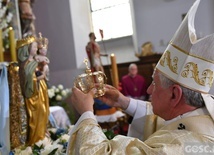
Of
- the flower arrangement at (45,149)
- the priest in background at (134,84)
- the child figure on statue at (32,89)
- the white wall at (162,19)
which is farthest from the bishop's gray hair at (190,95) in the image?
the white wall at (162,19)

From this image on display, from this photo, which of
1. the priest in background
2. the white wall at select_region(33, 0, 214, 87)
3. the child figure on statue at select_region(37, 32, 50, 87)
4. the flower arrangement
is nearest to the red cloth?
the priest in background

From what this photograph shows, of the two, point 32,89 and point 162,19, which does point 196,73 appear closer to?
point 32,89

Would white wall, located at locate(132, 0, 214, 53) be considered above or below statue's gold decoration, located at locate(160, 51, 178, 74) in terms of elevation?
above

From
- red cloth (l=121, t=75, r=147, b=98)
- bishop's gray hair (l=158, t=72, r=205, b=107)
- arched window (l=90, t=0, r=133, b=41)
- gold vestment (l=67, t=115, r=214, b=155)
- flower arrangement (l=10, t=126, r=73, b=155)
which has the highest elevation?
arched window (l=90, t=0, r=133, b=41)

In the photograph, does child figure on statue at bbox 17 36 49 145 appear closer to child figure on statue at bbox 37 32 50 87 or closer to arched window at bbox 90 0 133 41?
child figure on statue at bbox 37 32 50 87

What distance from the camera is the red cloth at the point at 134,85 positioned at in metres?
4.46

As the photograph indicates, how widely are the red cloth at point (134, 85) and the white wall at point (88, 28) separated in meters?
0.42

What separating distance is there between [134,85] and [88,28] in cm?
187

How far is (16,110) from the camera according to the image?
61.4 inches

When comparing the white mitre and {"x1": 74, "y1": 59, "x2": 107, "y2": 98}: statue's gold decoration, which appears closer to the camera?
the white mitre

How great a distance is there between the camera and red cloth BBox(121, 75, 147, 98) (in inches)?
175

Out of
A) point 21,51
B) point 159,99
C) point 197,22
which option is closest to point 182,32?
point 159,99

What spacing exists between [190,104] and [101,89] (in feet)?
1.14

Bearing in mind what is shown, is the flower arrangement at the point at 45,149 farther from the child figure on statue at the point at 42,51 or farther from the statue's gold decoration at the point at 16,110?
the child figure on statue at the point at 42,51
